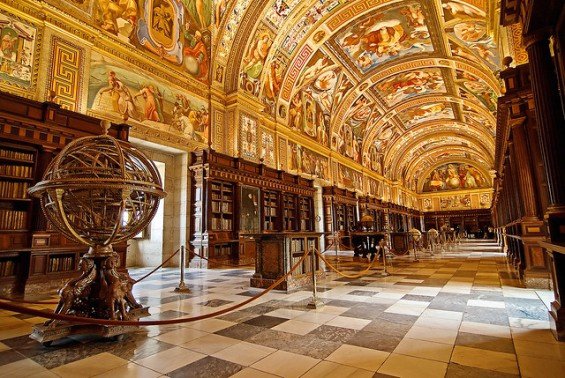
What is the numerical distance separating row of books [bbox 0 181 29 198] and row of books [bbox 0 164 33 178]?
0.17 m

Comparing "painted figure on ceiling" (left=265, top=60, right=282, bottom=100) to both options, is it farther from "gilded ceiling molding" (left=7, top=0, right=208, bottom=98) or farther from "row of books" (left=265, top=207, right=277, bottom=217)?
"row of books" (left=265, top=207, right=277, bottom=217)

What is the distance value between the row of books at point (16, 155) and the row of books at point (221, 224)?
209 inches

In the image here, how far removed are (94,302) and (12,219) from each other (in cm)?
435

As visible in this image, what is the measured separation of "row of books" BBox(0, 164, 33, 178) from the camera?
5.84m

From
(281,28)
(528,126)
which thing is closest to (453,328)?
(528,126)

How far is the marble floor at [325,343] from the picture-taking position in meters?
2.23

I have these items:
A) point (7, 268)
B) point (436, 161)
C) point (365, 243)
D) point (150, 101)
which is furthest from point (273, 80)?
point (436, 161)

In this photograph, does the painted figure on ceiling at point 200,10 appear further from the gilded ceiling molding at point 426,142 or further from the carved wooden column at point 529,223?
the gilded ceiling molding at point 426,142

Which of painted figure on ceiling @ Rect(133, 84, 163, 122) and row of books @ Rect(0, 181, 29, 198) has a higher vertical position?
painted figure on ceiling @ Rect(133, 84, 163, 122)

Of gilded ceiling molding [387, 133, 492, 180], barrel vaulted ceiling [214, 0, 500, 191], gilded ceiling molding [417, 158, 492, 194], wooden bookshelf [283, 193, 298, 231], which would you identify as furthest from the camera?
gilded ceiling molding [417, 158, 492, 194]

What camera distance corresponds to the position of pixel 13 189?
5906mm

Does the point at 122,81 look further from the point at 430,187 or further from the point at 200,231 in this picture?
the point at 430,187

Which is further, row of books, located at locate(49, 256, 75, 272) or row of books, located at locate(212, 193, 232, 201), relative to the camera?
row of books, located at locate(212, 193, 232, 201)

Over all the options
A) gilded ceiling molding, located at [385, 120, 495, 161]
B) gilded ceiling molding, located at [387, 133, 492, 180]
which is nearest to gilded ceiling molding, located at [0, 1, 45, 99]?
gilded ceiling molding, located at [385, 120, 495, 161]
